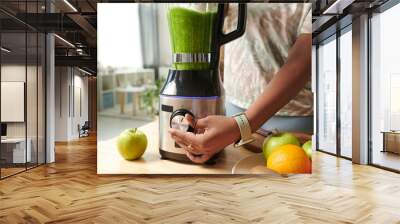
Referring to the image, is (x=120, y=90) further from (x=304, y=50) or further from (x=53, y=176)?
(x=304, y=50)

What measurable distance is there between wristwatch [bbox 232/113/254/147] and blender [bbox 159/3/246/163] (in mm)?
194

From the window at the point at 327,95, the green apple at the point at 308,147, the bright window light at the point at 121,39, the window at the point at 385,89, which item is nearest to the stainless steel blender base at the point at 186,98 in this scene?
the bright window light at the point at 121,39

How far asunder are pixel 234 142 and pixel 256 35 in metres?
1.17

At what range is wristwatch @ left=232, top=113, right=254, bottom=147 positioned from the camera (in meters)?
4.41

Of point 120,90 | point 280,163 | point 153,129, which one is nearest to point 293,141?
point 280,163

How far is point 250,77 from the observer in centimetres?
446

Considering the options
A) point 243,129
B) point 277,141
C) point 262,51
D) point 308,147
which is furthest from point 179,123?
point 308,147

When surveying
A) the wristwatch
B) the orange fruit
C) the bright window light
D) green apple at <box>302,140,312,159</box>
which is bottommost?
the orange fruit

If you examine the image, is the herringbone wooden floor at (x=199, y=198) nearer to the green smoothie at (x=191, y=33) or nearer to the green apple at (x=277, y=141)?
the green apple at (x=277, y=141)

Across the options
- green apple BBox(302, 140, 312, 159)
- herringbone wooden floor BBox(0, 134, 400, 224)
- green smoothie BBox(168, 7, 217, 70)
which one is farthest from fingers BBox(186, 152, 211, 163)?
green apple BBox(302, 140, 312, 159)

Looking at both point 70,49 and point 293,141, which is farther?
point 70,49

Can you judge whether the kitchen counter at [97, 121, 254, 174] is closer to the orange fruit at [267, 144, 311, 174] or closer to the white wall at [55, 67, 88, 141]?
the orange fruit at [267, 144, 311, 174]

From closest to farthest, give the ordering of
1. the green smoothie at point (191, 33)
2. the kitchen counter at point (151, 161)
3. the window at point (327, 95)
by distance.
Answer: the green smoothie at point (191, 33) < the kitchen counter at point (151, 161) < the window at point (327, 95)

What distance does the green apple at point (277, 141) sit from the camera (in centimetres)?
443
